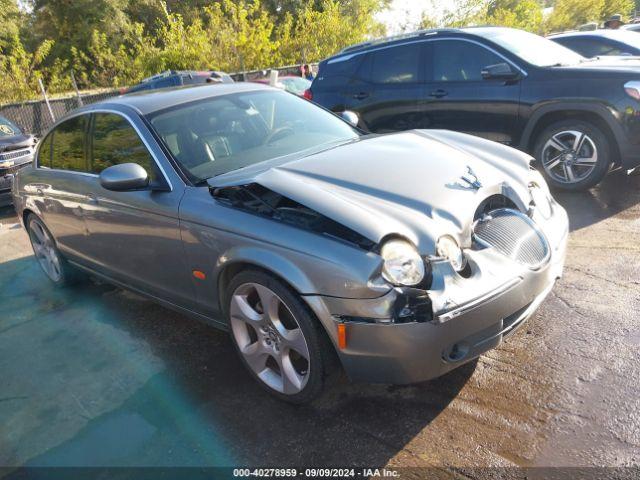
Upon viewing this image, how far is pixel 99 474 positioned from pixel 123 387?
0.76 m

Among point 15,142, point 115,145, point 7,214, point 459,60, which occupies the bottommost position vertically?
point 7,214

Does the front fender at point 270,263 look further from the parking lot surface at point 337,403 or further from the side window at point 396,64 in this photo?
the side window at point 396,64

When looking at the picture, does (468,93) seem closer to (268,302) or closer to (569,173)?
(569,173)

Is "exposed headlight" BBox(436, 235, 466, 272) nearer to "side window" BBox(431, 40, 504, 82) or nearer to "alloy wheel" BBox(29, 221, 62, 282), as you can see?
A: "alloy wheel" BBox(29, 221, 62, 282)

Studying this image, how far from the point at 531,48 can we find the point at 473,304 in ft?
16.0

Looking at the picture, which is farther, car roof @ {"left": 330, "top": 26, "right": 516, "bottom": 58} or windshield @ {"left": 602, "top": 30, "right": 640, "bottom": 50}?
windshield @ {"left": 602, "top": 30, "right": 640, "bottom": 50}

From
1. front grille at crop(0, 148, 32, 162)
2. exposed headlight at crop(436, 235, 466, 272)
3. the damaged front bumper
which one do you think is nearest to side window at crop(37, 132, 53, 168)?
Result: the damaged front bumper

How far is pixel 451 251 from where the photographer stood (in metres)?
2.48

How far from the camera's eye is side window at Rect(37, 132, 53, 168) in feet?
15.3

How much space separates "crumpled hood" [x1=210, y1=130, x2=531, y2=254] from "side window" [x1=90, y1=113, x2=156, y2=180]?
0.66 m

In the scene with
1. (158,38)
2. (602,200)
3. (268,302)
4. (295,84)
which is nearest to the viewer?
(268,302)

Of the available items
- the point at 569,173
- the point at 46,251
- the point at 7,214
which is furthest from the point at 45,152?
the point at 569,173

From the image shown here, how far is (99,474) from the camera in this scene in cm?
252

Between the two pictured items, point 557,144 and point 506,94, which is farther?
point 506,94
